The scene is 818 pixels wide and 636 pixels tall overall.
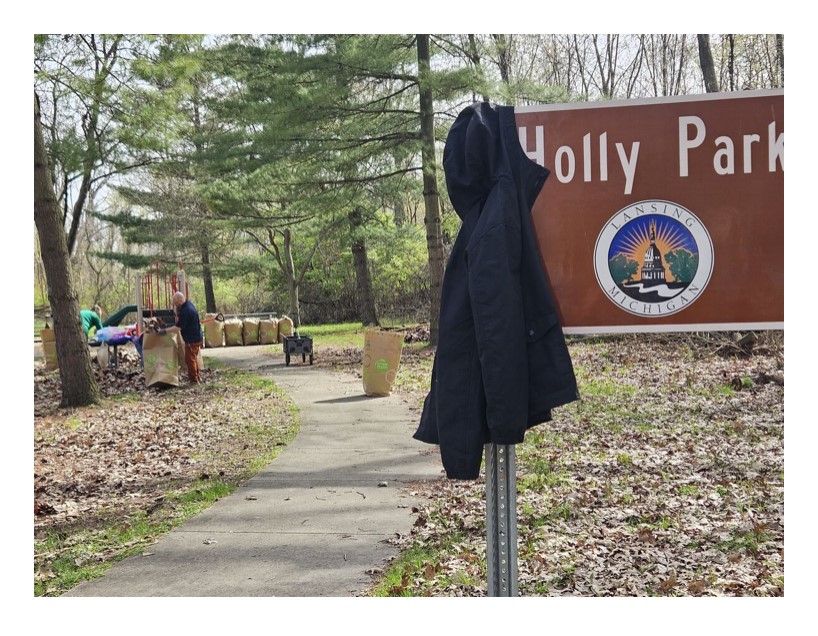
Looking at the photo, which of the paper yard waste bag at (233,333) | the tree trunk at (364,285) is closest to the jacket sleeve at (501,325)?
the paper yard waste bag at (233,333)

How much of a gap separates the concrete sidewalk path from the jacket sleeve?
74.1 inches

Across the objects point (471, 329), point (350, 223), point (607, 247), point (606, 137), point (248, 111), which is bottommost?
point (471, 329)

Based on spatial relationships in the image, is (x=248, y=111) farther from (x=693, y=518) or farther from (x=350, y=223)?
(x=693, y=518)

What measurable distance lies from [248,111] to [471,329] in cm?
1677

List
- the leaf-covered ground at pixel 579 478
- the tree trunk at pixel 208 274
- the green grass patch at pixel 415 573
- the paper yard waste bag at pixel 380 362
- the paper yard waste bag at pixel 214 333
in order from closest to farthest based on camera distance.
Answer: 1. the green grass patch at pixel 415 573
2. the leaf-covered ground at pixel 579 478
3. the paper yard waste bag at pixel 380 362
4. the paper yard waste bag at pixel 214 333
5. the tree trunk at pixel 208 274

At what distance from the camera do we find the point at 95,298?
4034 cm

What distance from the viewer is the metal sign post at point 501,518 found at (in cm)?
319

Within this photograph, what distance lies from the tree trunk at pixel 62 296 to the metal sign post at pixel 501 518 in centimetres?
1094

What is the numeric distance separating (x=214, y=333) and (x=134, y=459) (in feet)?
Result: 59.8

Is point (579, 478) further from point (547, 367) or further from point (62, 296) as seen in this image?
point (62, 296)

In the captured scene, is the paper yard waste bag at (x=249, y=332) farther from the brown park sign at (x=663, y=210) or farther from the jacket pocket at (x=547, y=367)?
the jacket pocket at (x=547, y=367)

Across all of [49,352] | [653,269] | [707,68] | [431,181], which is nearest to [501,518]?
[653,269]

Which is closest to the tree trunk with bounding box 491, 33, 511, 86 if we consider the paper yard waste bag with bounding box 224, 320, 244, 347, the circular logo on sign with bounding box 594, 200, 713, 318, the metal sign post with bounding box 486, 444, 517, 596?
the paper yard waste bag with bounding box 224, 320, 244, 347

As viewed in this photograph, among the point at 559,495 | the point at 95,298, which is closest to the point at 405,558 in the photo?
the point at 559,495
